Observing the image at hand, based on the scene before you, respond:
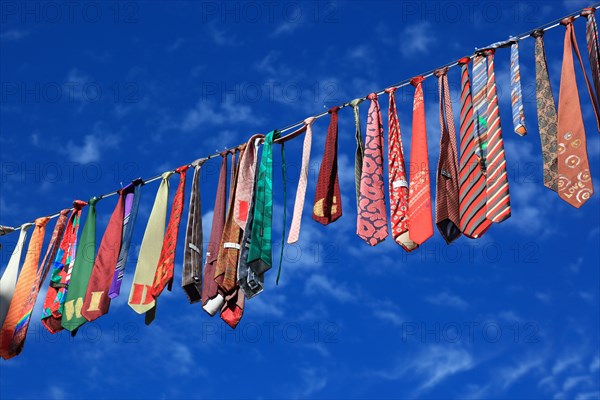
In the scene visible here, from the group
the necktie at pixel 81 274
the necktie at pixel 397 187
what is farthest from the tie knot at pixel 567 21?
the necktie at pixel 81 274

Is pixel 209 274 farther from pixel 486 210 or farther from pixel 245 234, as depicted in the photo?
pixel 486 210

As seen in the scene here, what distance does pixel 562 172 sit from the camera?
6.33m

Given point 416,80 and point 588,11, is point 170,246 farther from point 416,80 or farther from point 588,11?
point 588,11

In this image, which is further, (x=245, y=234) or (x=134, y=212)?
(x=134, y=212)

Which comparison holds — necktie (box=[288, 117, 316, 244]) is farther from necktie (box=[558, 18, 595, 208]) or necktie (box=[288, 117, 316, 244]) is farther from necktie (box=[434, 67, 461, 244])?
necktie (box=[558, 18, 595, 208])

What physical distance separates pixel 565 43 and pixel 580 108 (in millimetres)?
498

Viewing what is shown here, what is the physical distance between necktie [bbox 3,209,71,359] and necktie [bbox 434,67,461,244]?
4.23 meters

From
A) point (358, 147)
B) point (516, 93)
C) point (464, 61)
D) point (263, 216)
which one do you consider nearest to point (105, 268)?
point (263, 216)

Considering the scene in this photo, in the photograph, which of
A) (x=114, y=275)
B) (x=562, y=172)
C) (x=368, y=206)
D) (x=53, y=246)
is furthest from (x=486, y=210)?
(x=53, y=246)

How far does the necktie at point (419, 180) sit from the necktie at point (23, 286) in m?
4.21

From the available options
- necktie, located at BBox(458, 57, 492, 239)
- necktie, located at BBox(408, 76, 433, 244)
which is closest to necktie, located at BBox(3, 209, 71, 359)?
necktie, located at BBox(408, 76, 433, 244)

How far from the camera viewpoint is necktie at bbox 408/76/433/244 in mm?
6828

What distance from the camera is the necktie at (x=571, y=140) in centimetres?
623

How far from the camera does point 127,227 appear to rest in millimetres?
8820
